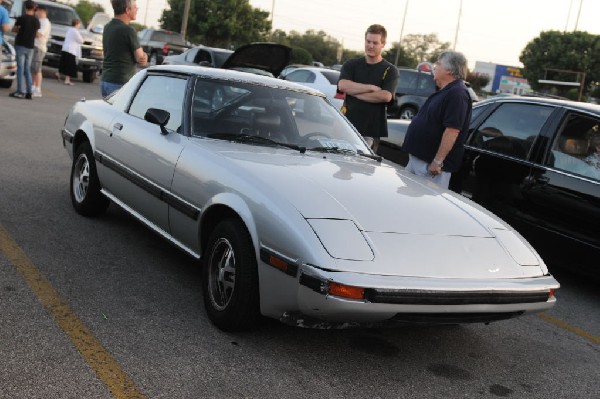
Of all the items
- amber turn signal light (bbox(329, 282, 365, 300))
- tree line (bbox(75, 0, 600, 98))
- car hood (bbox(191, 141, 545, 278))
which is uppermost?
tree line (bbox(75, 0, 600, 98))

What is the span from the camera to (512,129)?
580 cm

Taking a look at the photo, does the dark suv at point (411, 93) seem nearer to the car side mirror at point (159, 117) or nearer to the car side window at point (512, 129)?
the car side window at point (512, 129)

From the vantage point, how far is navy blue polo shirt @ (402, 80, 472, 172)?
5242 mm

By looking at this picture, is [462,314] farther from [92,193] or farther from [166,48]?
[166,48]

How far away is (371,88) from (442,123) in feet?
3.72

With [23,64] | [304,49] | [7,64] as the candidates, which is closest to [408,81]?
[7,64]

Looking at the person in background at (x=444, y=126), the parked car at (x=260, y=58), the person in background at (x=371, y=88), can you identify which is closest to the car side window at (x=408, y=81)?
the parked car at (x=260, y=58)

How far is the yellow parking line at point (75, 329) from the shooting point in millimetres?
2930

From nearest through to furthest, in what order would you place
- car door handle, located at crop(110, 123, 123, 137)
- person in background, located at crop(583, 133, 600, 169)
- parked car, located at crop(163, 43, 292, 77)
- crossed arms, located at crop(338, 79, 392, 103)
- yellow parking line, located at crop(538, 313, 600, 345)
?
1. yellow parking line, located at crop(538, 313, 600, 345)
2. car door handle, located at crop(110, 123, 123, 137)
3. person in background, located at crop(583, 133, 600, 169)
4. crossed arms, located at crop(338, 79, 392, 103)
5. parked car, located at crop(163, 43, 292, 77)

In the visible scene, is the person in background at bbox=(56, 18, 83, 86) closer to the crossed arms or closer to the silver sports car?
the crossed arms

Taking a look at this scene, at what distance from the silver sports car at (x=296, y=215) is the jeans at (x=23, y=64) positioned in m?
8.50

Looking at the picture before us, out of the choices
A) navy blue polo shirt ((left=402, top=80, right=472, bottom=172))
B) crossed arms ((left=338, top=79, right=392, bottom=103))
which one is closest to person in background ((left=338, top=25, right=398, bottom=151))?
crossed arms ((left=338, top=79, right=392, bottom=103))

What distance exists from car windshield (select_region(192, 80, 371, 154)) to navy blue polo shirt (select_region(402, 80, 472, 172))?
30.6 inches

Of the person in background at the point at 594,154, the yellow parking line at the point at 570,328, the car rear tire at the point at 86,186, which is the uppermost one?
the person in background at the point at 594,154
